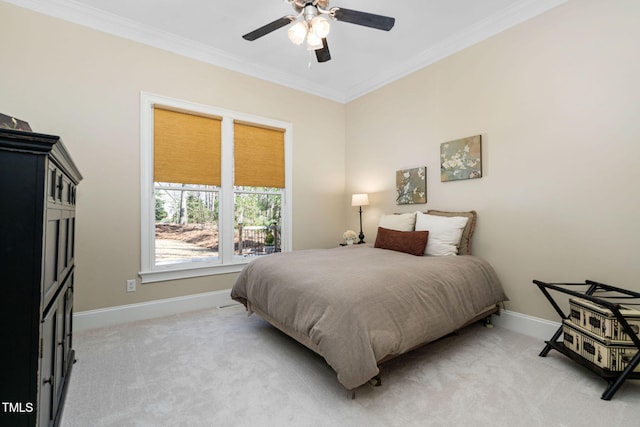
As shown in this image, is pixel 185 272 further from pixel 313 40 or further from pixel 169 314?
pixel 313 40

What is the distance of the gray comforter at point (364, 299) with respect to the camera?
5.37ft

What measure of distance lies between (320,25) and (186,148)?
2072 mm

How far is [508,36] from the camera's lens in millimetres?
2793

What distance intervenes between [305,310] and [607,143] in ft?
8.75

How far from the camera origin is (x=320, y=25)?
2.10m

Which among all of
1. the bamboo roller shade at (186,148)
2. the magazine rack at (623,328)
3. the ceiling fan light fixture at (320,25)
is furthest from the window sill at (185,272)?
the magazine rack at (623,328)

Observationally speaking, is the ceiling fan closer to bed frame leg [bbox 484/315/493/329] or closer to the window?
the window

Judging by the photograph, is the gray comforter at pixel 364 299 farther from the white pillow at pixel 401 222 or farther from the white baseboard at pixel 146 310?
the white baseboard at pixel 146 310

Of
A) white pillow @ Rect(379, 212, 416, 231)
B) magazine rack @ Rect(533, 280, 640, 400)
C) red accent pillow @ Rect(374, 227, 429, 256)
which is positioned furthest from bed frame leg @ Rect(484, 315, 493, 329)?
white pillow @ Rect(379, 212, 416, 231)

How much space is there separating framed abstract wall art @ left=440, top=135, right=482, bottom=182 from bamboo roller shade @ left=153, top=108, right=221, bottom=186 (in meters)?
2.73

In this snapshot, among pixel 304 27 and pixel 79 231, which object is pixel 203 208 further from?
pixel 304 27

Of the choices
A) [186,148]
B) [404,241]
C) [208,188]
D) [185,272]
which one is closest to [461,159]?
[404,241]

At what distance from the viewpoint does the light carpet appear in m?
1.54

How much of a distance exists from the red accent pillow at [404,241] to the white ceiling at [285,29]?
79.9 inches
